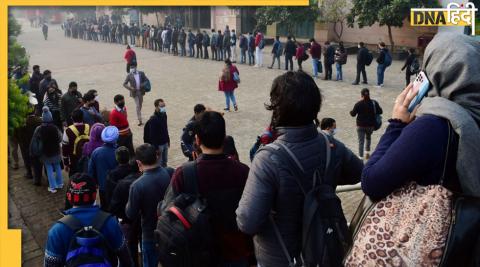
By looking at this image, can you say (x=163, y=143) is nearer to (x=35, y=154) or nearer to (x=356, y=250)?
(x=35, y=154)

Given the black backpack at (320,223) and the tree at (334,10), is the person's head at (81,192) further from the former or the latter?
the tree at (334,10)

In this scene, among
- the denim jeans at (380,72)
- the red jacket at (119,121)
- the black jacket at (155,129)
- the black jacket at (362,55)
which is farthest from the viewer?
the black jacket at (362,55)

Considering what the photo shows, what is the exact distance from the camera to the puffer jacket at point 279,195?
219cm

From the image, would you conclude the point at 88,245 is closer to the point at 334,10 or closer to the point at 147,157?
the point at 147,157

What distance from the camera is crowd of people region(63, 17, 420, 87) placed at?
1642 cm

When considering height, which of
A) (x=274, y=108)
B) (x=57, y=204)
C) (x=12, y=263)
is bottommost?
(x=57, y=204)

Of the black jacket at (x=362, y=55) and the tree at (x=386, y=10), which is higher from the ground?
the tree at (x=386, y=10)

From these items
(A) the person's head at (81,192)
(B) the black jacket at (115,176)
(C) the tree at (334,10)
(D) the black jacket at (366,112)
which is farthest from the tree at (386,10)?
(A) the person's head at (81,192)

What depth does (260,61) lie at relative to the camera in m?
21.7

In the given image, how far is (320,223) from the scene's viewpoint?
7.02ft

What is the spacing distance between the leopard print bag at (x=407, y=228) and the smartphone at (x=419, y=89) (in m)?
0.34

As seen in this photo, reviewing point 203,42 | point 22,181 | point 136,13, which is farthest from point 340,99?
point 136,13

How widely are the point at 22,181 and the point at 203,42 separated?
16916mm

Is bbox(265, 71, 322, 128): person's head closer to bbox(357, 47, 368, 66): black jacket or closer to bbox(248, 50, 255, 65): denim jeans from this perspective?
bbox(357, 47, 368, 66): black jacket
